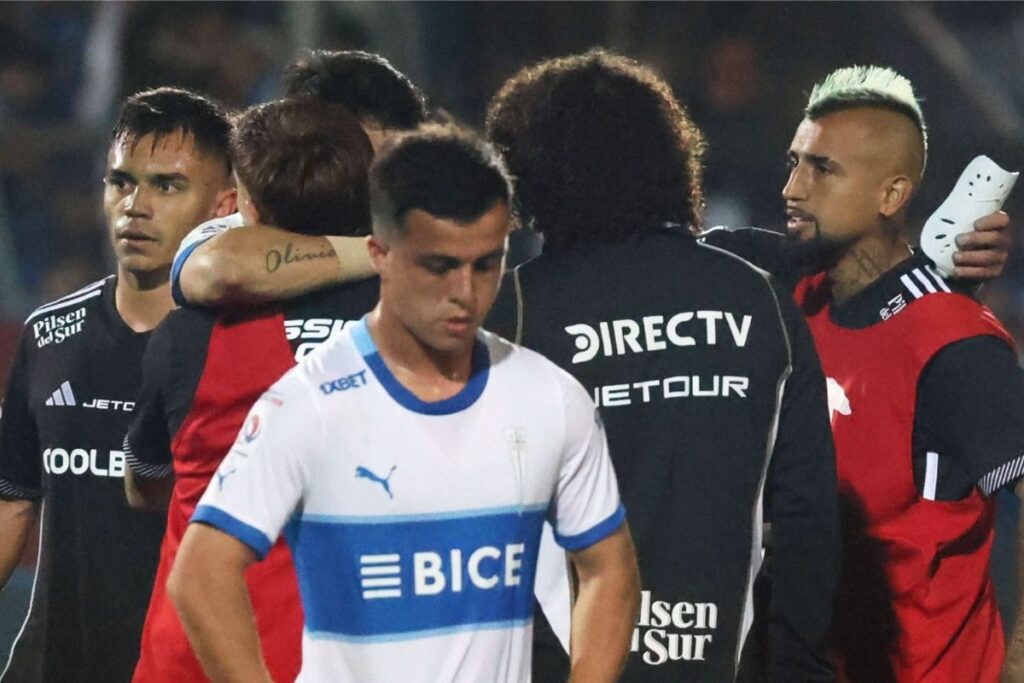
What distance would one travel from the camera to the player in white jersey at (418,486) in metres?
2.36

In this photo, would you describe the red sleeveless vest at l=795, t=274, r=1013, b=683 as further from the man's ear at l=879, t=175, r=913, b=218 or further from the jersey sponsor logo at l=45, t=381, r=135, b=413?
the jersey sponsor logo at l=45, t=381, r=135, b=413

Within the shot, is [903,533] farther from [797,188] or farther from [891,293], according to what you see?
[797,188]

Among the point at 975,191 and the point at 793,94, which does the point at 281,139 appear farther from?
the point at 793,94

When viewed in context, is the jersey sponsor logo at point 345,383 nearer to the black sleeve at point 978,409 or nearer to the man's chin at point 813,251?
the black sleeve at point 978,409

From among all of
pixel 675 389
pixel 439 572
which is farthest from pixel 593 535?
pixel 675 389

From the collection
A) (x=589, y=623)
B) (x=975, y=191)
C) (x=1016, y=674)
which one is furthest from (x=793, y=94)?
(x=589, y=623)

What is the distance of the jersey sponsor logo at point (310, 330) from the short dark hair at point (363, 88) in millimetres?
634

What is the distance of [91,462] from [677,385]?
4.42ft

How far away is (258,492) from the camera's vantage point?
92.4 inches

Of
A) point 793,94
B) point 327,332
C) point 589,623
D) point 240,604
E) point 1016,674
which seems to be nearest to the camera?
point 240,604

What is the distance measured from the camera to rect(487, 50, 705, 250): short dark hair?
10.0 ft

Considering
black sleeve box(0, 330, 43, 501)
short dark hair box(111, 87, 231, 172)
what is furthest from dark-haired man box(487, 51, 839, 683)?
black sleeve box(0, 330, 43, 501)

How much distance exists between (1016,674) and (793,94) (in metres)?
5.89

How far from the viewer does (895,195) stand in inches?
144
